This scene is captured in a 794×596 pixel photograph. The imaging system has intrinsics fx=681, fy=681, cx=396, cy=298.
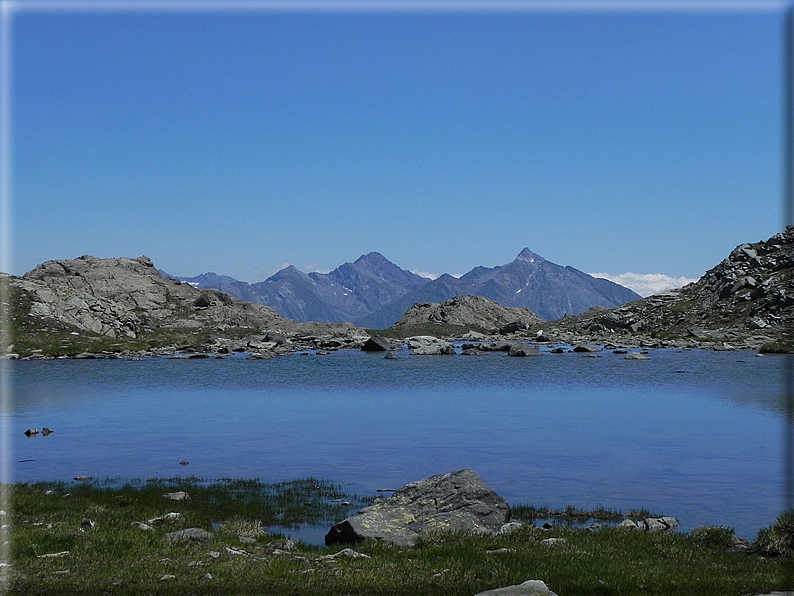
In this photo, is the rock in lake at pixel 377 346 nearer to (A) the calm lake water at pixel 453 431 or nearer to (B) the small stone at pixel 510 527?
(A) the calm lake water at pixel 453 431

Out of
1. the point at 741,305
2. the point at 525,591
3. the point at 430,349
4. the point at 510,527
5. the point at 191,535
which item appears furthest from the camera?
the point at 741,305

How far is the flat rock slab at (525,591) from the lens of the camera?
1363 cm

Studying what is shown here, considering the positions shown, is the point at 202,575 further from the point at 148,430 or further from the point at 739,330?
the point at 739,330

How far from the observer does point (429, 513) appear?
78.6ft

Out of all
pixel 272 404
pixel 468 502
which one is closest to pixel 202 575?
pixel 468 502

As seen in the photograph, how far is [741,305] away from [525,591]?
549 feet

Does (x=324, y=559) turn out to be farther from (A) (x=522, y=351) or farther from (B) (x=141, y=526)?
(A) (x=522, y=351)

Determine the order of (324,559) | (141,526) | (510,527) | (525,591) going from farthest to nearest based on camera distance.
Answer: (510,527)
(141,526)
(324,559)
(525,591)

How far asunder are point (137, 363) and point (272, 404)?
2330 inches

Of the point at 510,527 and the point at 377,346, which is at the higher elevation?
the point at 510,527

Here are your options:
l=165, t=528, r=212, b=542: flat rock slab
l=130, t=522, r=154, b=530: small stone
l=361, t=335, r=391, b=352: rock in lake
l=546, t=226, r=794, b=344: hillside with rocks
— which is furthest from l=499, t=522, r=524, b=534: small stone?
l=361, t=335, r=391, b=352: rock in lake

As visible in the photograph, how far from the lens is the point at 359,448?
42.2 m

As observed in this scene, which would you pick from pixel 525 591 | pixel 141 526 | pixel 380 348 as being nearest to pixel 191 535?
pixel 141 526

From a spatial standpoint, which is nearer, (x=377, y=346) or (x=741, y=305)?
(x=377, y=346)
